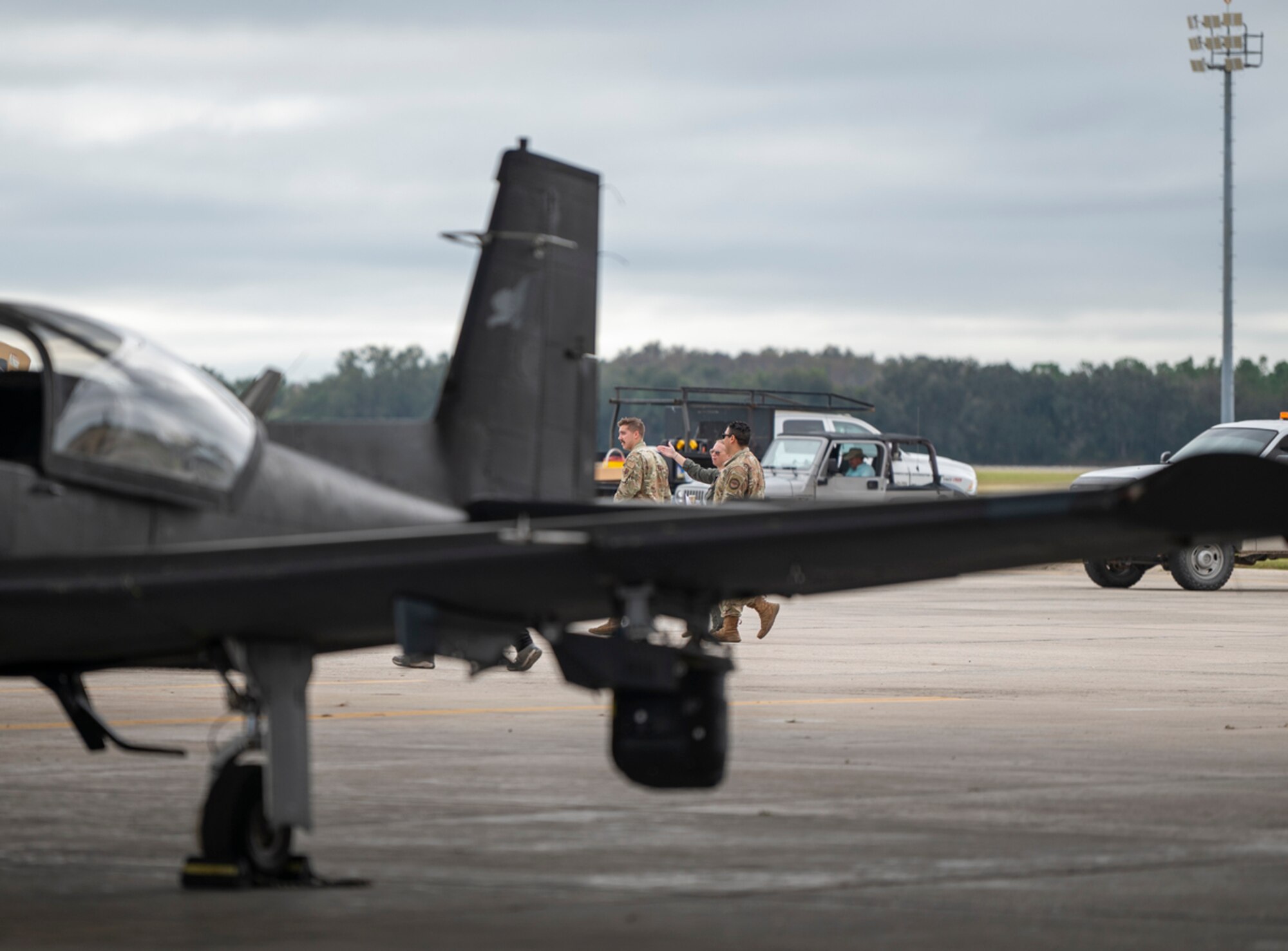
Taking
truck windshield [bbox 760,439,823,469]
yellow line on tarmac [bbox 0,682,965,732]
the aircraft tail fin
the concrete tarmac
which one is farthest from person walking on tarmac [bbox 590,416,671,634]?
truck windshield [bbox 760,439,823,469]

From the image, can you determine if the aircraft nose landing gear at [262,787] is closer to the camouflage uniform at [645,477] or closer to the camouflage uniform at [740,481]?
the camouflage uniform at [740,481]

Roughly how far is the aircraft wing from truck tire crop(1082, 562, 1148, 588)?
22969mm

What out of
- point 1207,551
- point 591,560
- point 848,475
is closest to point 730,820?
point 591,560

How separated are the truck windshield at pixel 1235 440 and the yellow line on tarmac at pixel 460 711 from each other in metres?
15.3

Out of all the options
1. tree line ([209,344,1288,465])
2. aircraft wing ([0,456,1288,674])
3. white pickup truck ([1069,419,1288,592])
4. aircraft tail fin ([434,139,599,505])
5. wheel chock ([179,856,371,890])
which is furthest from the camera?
tree line ([209,344,1288,465])

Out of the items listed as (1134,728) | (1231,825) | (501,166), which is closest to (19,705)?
(501,166)

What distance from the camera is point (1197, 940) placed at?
5.91 metres

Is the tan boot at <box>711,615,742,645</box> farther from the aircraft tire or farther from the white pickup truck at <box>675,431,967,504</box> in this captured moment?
the white pickup truck at <box>675,431,967,504</box>

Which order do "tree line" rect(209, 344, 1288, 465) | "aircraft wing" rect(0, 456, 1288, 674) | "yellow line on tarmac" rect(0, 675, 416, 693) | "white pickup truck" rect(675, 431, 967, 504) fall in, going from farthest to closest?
"tree line" rect(209, 344, 1288, 465), "white pickup truck" rect(675, 431, 967, 504), "yellow line on tarmac" rect(0, 675, 416, 693), "aircraft wing" rect(0, 456, 1288, 674)

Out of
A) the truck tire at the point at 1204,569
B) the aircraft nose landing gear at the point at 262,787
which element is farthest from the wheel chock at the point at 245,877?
the truck tire at the point at 1204,569

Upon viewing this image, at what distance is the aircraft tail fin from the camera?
8711 mm

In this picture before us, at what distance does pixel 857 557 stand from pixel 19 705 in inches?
342

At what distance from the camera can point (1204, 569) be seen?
92.9ft

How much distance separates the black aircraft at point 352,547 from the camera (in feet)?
19.6
